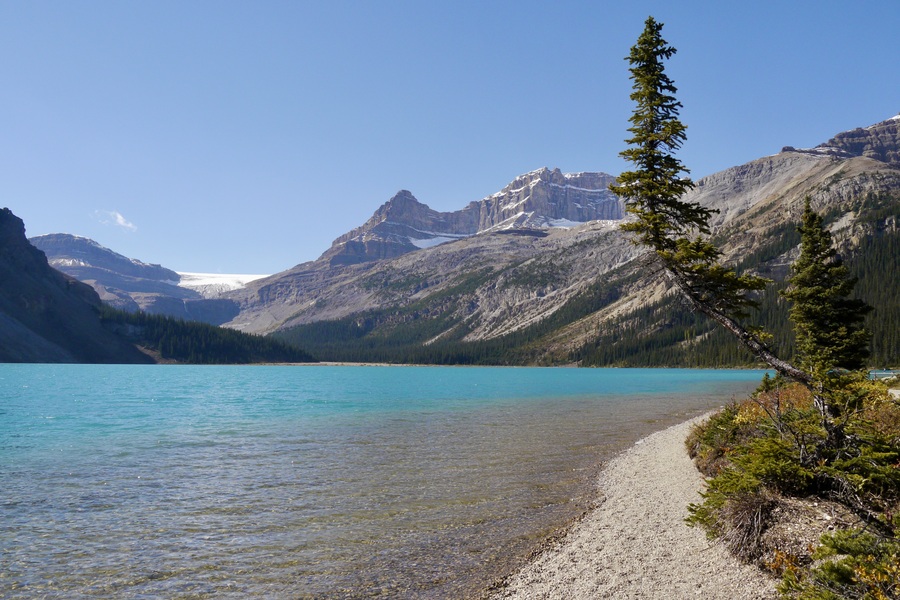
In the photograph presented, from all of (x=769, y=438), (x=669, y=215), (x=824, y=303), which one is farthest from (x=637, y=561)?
(x=824, y=303)

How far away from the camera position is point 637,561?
12.9 m

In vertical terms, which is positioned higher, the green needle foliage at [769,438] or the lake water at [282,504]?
the green needle foliage at [769,438]

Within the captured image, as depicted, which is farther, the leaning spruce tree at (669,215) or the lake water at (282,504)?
the leaning spruce tree at (669,215)

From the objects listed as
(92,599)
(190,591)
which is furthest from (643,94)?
A: (92,599)

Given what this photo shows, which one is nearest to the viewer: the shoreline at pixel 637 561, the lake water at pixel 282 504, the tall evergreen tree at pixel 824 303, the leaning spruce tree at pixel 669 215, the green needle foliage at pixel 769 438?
the green needle foliage at pixel 769 438

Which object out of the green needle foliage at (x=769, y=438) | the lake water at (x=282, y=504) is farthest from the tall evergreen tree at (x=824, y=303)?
the lake water at (x=282, y=504)

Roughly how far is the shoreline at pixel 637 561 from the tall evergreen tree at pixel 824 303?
65.8 feet

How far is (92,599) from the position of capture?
11492 millimetres

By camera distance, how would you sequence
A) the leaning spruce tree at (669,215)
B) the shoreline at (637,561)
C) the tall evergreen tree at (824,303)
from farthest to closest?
the tall evergreen tree at (824,303), the leaning spruce tree at (669,215), the shoreline at (637,561)

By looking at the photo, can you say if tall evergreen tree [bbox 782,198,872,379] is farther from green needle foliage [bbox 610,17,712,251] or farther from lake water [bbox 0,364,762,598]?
green needle foliage [bbox 610,17,712,251]

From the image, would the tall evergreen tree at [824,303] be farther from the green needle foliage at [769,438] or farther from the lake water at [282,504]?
the lake water at [282,504]

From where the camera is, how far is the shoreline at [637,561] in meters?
11.0

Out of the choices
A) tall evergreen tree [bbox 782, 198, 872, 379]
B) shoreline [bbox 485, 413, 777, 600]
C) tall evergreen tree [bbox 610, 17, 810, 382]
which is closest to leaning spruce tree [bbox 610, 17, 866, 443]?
tall evergreen tree [bbox 610, 17, 810, 382]

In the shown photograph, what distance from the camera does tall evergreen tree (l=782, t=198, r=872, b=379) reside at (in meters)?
32.8
